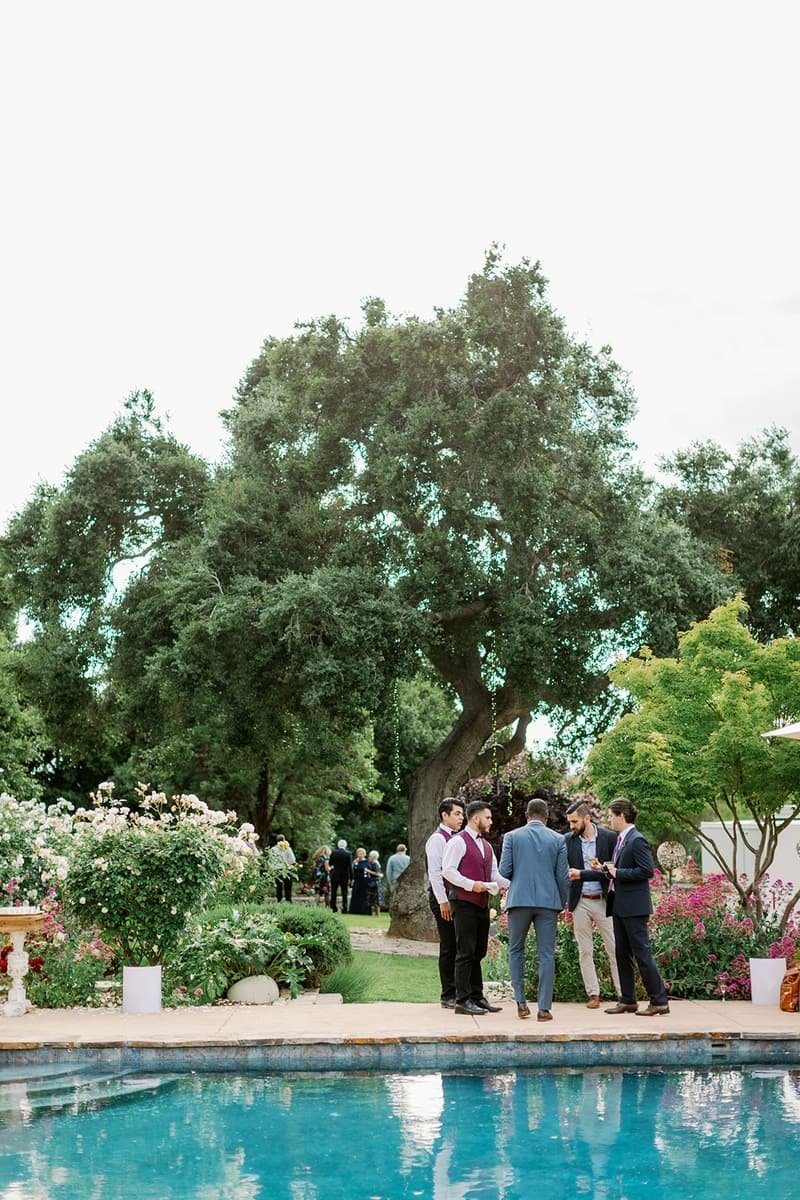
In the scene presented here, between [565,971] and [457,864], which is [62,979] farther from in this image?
[565,971]

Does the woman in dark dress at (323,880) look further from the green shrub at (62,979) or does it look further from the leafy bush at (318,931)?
the green shrub at (62,979)

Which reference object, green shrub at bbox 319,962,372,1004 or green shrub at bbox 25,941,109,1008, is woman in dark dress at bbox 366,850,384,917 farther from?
green shrub at bbox 25,941,109,1008

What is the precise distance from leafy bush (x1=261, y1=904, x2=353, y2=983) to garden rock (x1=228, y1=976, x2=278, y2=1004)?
1239 mm

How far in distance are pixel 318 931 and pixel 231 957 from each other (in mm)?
1532

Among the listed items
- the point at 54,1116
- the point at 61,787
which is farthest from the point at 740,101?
the point at 61,787

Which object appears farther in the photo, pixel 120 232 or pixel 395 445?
pixel 395 445

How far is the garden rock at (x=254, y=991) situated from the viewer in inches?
496

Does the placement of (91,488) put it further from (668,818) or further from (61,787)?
(61,787)

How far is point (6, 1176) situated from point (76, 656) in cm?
1921

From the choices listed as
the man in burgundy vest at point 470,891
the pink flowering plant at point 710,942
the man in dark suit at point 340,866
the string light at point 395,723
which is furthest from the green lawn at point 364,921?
the man in burgundy vest at point 470,891

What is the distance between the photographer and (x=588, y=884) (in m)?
11.6

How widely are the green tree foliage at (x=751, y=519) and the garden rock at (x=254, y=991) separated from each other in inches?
663

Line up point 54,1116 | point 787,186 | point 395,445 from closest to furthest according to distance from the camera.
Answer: point 54,1116
point 787,186
point 395,445

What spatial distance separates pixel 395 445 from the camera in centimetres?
2253
